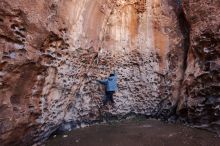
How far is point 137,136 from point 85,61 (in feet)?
8.07

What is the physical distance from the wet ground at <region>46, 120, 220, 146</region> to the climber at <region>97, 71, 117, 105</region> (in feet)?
2.88

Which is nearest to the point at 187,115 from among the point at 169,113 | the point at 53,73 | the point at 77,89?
the point at 169,113

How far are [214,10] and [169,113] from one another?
3340 mm

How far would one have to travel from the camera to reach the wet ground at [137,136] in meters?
6.44

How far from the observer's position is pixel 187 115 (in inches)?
311

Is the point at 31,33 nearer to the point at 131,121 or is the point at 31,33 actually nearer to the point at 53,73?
the point at 53,73

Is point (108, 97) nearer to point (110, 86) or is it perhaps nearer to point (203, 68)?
point (110, 86)

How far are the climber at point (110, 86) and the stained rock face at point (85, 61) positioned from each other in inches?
6.3

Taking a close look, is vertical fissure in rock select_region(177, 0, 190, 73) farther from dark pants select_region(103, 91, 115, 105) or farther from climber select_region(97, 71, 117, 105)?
dark pants select_region(103, 91, 115, 105)

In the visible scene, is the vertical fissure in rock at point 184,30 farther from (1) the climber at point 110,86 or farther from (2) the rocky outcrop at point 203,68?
(1) the climber at point 110,86

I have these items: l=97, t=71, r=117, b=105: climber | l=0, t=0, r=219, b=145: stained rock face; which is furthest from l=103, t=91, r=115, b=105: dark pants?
l=0, t=0, r=219, b=145: stained rock face

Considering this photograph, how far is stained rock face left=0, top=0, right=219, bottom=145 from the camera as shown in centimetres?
547

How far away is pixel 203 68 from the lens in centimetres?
767

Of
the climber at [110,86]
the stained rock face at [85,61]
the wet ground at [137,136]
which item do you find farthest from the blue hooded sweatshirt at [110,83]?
the wet ground at [137,136]
